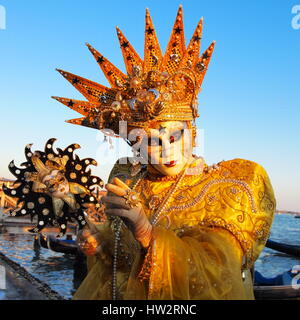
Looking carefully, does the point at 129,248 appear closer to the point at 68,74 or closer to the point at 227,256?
the point at 227,256

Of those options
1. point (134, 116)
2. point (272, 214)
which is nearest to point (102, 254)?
point (134, 116)

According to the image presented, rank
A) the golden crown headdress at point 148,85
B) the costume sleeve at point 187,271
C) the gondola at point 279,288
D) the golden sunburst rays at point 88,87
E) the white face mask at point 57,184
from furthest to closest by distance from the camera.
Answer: the gondola at point 279,288, the white face mask at point 57,184, the golden sunburst rays at point 88,87, the golden crown headdress at point 148,85, the costume sleeve at point 187,271

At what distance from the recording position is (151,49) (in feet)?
9.72

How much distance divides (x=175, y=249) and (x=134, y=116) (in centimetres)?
110

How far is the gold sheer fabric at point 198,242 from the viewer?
6.82 feet

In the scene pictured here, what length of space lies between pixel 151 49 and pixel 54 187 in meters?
1.57

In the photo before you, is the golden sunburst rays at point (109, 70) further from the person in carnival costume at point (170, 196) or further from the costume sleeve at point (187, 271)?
the costume sleeve at point (187, 271)

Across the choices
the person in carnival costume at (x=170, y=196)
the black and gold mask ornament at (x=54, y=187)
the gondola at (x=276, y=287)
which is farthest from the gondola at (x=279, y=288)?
the black and gold mask ornament at (x=54, y=187)

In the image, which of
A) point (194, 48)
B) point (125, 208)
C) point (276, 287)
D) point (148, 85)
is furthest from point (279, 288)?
point (125, 208)

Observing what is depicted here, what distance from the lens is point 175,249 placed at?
6.83 ft

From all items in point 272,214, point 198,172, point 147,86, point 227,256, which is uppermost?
point 147,86

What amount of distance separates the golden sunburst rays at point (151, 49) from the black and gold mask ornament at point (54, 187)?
1154 mm

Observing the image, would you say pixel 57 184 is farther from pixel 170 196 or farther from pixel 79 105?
pixel 170 196

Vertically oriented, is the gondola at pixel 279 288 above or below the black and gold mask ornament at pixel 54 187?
below
